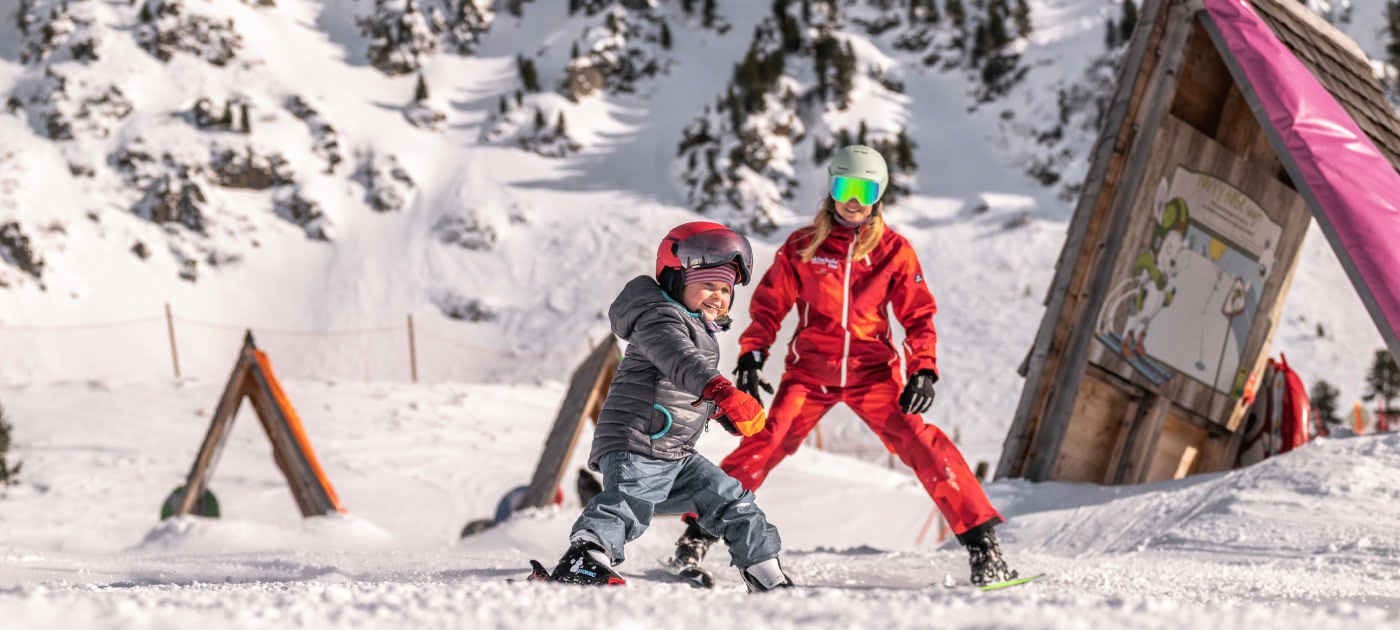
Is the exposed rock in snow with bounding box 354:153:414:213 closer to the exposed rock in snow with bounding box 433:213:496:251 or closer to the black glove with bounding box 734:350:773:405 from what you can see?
the exposed rock in snow with bounding box 433:213:496:251

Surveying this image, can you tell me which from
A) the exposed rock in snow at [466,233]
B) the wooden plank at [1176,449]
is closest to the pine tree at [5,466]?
the wooden plank at [1176,449]

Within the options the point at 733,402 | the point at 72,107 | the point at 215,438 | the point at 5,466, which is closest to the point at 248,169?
the point at 72,107

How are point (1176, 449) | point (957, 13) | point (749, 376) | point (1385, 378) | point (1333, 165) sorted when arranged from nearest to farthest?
point (749, 376), point (1333, 165), point (1176, 449), point (1385, 378), point (957, 13)

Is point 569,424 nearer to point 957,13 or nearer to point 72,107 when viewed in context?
point 72,107

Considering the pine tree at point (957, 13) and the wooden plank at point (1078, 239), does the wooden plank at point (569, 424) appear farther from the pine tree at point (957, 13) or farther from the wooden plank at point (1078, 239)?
the pine tree at point (957, 13)

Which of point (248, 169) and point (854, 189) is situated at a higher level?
point (854, 189)

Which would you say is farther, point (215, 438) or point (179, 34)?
point (179, 34)

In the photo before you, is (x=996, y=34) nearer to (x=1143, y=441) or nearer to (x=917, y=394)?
(x=1143, y=441)

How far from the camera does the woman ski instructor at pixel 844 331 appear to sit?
383cm

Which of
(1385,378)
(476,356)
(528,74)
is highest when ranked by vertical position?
(528,74)

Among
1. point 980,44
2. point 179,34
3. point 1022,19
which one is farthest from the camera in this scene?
point 1022,19

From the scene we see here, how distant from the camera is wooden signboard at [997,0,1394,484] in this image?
6.25m

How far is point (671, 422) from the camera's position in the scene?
2.95 metres

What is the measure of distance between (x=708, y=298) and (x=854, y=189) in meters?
1.13
